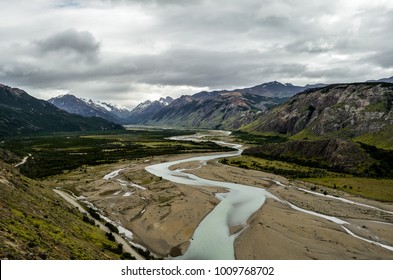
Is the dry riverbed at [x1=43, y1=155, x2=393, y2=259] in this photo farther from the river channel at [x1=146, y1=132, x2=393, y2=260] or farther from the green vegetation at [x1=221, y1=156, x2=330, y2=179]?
the green vegetation at [x1=221, y1=156, x2=330, y2=179]

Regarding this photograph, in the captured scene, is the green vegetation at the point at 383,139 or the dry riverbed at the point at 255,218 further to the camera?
the green vegetation at the point at 383,139

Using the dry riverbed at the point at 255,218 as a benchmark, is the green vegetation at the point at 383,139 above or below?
above

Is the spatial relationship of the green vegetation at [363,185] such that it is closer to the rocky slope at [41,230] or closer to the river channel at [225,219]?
the river channel at [225,219]

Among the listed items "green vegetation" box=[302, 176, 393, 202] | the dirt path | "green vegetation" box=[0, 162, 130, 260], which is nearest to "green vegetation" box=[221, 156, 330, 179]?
"green vegetation" box=[302, 176, 393, 202]

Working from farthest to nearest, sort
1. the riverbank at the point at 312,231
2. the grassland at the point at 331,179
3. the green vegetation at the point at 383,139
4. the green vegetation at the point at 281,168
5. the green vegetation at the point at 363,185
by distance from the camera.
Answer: the green vegetation at the point at 383,139 < the green vegetation at the point at 281,168 < the grassland at the point at 331,179 < the green vegetation at the point at 363,185 < the riverbank at the point at 312,231

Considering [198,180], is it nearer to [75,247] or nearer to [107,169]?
[107,169]

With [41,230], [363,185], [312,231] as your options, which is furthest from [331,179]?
[41,230]

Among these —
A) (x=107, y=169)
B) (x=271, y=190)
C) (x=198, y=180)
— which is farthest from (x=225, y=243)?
(x=107, y=169)

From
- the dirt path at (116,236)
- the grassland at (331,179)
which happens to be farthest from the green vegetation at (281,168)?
the dirt path at (116,236)

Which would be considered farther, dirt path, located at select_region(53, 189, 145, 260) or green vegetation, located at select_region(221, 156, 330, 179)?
green vegetation, located at select_region(221, 156, 330, 179)
